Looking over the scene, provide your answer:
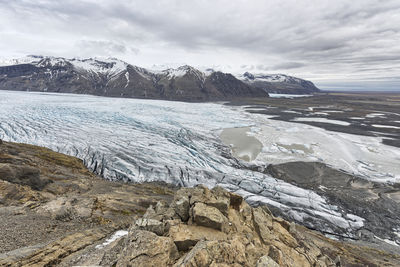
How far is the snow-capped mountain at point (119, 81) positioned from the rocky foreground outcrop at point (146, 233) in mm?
127136

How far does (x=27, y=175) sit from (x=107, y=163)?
→ 8.39 metres

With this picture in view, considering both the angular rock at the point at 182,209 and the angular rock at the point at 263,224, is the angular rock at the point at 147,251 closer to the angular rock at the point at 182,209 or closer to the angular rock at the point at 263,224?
the angular rock at the point at 182,209

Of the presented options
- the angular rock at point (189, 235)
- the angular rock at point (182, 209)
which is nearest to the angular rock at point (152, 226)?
the angular rock at point (189, 235)

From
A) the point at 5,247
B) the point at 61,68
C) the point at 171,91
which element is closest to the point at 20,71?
the point at 61,68

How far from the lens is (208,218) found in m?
7.21

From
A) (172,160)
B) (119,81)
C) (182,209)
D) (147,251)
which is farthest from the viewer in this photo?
(119,81)

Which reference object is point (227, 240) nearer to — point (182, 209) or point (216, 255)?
point (216, 255)

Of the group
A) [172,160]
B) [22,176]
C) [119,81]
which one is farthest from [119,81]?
[22,176]

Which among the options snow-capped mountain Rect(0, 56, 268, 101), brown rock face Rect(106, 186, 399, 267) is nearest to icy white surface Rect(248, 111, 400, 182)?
brown rock face Rect(106, 186, 399, 267)

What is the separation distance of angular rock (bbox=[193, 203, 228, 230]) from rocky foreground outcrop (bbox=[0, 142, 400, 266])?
0.12ft

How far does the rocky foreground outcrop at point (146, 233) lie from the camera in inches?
213

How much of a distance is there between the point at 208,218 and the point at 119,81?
6978 inches

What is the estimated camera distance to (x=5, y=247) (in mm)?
6863

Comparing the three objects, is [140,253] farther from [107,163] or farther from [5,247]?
[107,163]
